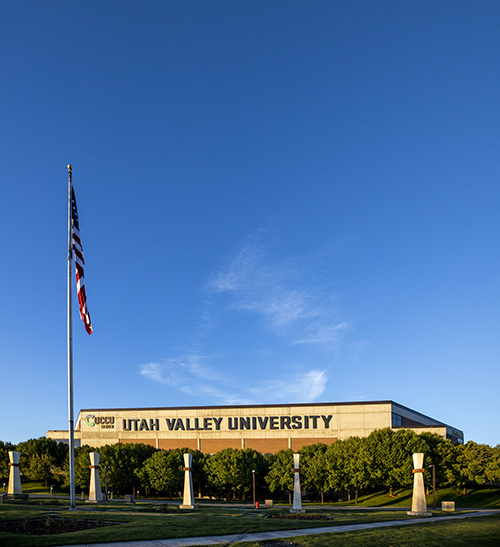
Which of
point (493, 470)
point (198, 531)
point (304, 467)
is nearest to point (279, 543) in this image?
point (198, 531)

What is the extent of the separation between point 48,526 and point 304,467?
54831mm

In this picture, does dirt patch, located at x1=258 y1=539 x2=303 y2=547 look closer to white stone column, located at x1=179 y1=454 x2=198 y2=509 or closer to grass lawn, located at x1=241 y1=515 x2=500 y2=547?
grass lawn, located at x1=241 y1=515 x2=500 y2=547

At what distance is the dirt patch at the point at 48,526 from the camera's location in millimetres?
23469

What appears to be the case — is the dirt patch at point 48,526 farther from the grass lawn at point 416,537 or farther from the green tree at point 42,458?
the green tree at point 42,458

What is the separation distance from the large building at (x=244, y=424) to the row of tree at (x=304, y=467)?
11264 millimetres

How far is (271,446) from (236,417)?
794cm

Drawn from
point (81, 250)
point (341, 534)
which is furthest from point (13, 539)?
point (81, 250)

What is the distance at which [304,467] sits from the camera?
74.6 meters

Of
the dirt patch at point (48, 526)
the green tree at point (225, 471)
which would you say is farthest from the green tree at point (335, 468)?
the dirt patch at point (48, 526)

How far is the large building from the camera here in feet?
296

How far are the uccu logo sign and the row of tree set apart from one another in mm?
16676

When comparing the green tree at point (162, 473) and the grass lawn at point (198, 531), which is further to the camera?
the green tree at point (162, 473)

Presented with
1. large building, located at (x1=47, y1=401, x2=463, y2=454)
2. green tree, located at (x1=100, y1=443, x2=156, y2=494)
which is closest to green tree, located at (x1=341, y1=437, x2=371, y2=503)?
large building, located at (x1=47, y1=401, x2=463, y2=454)

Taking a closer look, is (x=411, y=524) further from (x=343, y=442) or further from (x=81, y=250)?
(x=343, y=442)
